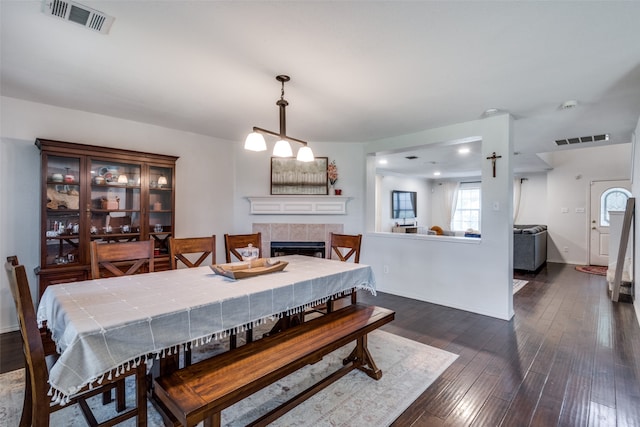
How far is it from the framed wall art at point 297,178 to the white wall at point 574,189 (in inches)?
236

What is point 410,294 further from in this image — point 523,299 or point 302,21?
point 302,21

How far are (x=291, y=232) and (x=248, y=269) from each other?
2.46 metres

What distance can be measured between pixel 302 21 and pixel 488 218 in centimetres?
297

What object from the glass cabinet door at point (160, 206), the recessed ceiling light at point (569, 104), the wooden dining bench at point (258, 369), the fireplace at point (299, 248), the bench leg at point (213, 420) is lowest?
the bench leg at point (213, 420)

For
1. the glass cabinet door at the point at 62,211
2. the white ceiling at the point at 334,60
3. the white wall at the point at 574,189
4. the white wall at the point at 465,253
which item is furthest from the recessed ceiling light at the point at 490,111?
the white wall at the point at 574,189

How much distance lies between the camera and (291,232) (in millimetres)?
4641

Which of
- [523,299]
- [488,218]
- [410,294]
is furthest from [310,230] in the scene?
[523,299]

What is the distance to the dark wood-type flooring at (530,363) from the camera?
183 cm

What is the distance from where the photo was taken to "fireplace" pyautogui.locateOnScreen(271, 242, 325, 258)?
15.3 feet

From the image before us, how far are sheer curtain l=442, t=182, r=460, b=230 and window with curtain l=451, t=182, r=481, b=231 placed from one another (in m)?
0.11

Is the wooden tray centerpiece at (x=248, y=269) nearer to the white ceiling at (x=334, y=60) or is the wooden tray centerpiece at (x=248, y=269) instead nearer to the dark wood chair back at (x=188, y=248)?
the dark wood chair back at (x=188, y=248)

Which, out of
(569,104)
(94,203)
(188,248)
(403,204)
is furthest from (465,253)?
(403,204)

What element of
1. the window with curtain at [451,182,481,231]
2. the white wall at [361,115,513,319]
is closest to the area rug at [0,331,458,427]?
the white wall at [361,115,513,319]

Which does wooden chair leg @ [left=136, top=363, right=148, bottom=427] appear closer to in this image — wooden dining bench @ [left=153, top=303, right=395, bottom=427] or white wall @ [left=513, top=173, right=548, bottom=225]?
wooden dining bench @ [left=153, top=303, right=395, bottom=427]
